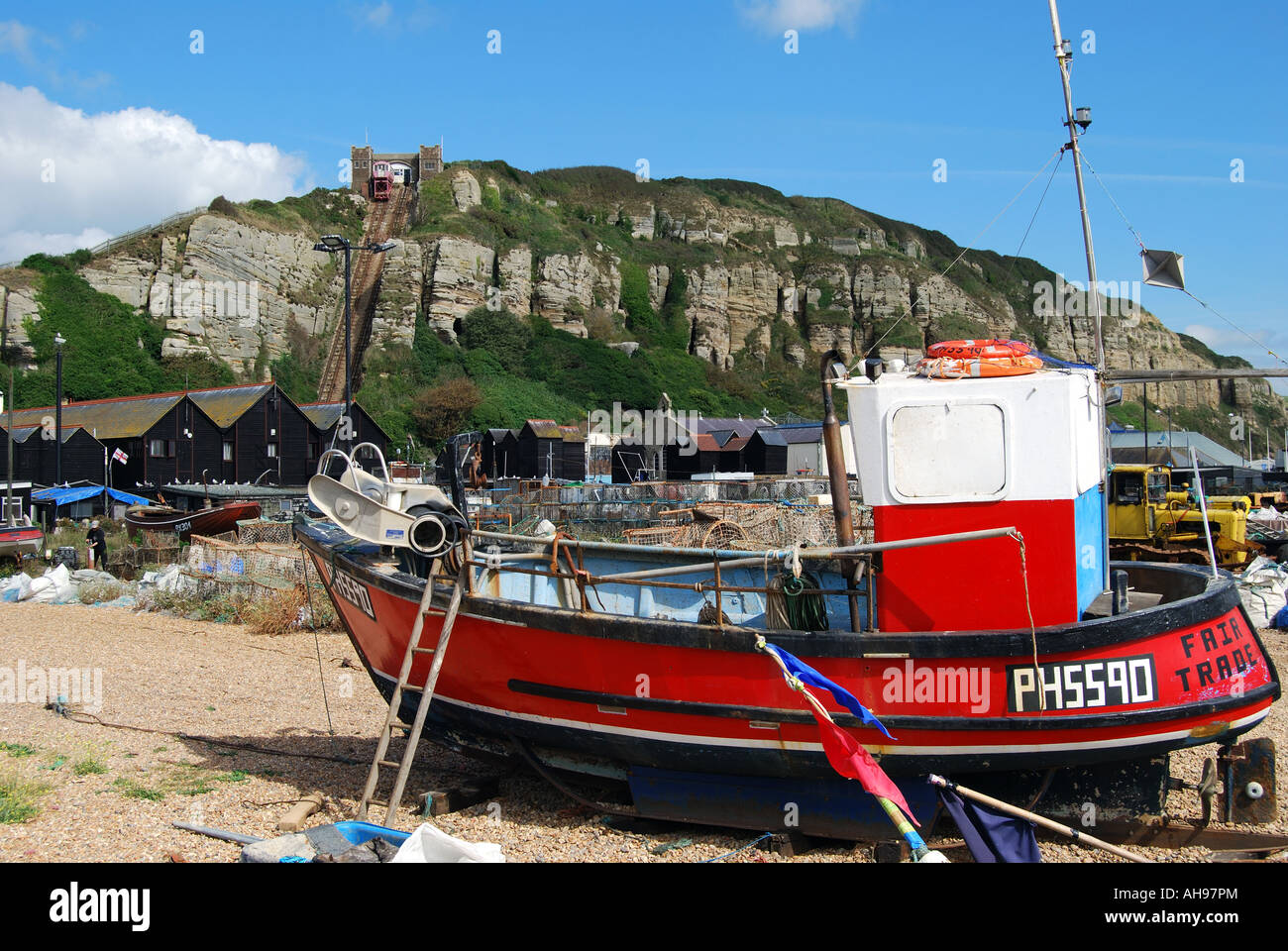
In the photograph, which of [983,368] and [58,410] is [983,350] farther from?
[58,410]

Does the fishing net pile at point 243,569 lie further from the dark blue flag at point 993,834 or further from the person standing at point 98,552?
the dark blue flag at point 993,834

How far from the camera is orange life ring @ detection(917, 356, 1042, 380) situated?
6.86 meters

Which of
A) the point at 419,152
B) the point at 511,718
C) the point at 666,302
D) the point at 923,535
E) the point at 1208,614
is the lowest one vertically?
the point at 511,718

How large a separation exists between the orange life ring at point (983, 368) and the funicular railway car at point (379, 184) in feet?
284

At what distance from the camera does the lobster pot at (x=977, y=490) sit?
6.65 m

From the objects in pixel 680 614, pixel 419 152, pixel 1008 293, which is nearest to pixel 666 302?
pixel 419 152

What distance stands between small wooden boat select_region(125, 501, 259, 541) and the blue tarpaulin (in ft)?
12.5

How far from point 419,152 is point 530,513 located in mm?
77998

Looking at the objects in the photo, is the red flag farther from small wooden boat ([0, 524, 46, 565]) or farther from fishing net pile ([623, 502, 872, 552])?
small wooden boat ([0, 524, 46, 565])

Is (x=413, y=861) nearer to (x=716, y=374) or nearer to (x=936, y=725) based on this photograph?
(x=936, y=725)

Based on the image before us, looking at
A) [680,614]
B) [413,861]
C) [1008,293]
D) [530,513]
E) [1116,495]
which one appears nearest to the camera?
[413,861]

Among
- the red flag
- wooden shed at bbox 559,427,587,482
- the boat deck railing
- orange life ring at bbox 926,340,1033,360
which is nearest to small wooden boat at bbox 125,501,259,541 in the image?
the boat deck railing

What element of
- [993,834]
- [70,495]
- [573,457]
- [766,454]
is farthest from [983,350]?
[766,454]

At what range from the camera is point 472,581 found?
777 centimetres
